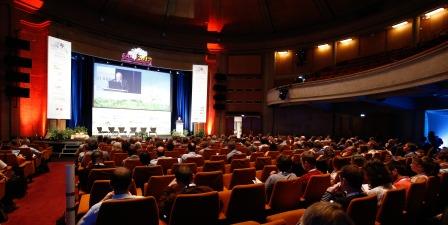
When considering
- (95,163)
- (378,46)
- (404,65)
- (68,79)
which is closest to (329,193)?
(95,163)

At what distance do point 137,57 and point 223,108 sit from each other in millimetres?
6140

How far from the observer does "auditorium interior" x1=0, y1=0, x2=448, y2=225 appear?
3.62 meters

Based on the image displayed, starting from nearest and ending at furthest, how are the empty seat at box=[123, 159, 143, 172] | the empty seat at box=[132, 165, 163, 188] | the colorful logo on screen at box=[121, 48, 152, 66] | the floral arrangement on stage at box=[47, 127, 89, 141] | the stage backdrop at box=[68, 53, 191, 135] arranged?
the empty seat at box=[132, 165, 163, 188] < the empty seat at box=[123, 159, 143, 172] < the floral arrangement on stage at box=[47, 127, 89, 141] < the stage backdrop at box=[68, 53, 191, 135] < the colorful logo on screen at box=[121, 48, 152, 66]

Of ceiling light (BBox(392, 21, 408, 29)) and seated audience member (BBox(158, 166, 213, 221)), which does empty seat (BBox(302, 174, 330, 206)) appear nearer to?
seated audience member (BBox(158, 166, 213, 221))

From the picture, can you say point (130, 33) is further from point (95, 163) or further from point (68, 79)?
point (95, 163)

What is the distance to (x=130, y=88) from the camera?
60.6 ft

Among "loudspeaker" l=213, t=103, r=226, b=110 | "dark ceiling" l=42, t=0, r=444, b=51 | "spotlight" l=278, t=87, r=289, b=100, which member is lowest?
"loudspeaker" l=213, t=103, r=226, b=110

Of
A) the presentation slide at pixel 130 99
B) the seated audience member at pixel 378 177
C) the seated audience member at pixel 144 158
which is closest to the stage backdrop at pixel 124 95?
the presentation slide at pixel 130 99

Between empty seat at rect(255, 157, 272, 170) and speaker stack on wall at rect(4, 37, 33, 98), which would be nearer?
empty seat at rect(255, 157, 272, 170)

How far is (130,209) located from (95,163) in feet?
10.2

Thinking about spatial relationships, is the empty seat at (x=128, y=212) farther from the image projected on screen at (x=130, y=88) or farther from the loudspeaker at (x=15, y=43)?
the image projected on screen at (x=130, y=88)

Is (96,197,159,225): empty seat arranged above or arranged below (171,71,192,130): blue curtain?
below

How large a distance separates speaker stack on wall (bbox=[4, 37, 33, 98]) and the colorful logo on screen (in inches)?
246

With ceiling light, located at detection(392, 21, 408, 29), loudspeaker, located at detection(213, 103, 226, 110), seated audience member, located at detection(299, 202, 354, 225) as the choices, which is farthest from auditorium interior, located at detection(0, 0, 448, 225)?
loudspeaker, located at detection(213, 103, 226, 110)
